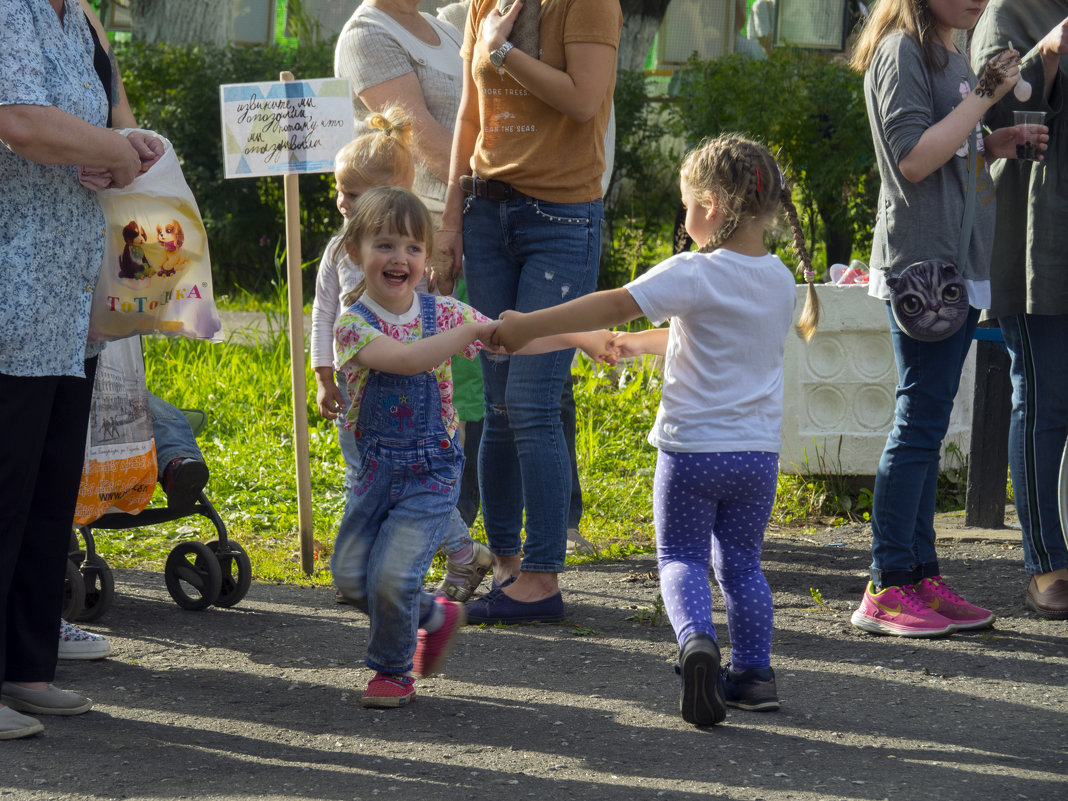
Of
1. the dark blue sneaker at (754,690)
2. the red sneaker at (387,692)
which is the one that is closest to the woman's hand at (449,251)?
the red sneaker at (387,692)

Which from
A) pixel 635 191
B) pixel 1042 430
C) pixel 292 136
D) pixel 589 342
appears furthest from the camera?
pixel 635 191

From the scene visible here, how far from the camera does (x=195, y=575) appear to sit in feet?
14.7

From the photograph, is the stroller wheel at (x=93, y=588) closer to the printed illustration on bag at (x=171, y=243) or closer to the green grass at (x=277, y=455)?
the green grass at (x=277, y=455)

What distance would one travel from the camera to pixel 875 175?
877cm

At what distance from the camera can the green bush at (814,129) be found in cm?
873

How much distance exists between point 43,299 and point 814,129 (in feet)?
22.0

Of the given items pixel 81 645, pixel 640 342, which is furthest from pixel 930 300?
pixel 81 645

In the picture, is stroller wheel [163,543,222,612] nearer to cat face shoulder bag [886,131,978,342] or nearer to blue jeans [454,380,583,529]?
blue jeans [454,380,583,529]

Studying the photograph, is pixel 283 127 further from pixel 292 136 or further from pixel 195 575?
pixel 195 575

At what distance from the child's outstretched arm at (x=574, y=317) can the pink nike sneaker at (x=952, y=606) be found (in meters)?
1.58

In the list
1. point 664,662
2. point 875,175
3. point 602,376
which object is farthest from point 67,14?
point 875,175

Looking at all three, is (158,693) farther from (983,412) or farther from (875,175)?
(875,175)

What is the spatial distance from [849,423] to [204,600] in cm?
305

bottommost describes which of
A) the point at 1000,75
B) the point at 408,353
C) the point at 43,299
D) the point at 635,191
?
the point at 408,353
